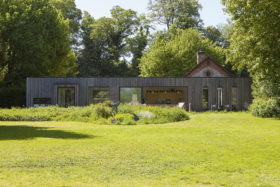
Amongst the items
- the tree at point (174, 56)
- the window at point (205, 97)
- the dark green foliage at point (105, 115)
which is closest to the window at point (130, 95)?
the window at point (205, 97)

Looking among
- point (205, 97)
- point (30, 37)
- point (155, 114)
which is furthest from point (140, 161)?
point (30, 37)

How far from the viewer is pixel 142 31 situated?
149 ft

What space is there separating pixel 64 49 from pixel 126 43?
1416 centimetres

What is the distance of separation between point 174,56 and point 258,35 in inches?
893

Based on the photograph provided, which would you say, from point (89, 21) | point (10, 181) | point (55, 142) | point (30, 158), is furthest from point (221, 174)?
point (89, 21)

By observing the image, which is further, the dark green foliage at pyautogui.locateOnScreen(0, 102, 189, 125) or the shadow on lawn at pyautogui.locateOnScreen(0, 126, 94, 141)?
the dark green foliage at pyautogui.locateOnScreen(0, 102, 189, 125)

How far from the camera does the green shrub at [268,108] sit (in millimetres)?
16402

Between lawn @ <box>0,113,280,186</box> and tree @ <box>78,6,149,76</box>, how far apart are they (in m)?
35.7

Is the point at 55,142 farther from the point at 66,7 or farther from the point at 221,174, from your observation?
the point at 66,7

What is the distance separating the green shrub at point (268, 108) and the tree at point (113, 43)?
2810 cm

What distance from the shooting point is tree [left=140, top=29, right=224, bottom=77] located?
36.7 metres

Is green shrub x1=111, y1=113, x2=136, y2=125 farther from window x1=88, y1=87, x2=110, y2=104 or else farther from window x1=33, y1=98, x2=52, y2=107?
window x1=33, y1=98, x2=52, y2=107

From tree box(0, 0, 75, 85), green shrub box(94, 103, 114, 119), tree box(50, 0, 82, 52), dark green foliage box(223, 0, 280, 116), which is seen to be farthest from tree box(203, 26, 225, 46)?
green shrub box(94, 103, 114, 119)

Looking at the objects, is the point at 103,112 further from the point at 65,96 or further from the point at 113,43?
the point at 113,43
